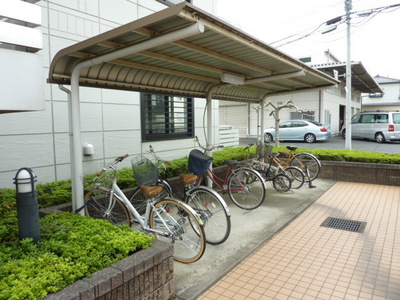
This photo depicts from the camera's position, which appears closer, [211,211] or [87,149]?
[211,211]

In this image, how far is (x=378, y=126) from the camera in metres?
16.6

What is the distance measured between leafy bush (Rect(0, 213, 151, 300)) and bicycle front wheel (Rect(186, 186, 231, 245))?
3.94ft

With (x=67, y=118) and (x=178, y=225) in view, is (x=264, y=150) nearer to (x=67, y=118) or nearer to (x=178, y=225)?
(x=178, y=225)

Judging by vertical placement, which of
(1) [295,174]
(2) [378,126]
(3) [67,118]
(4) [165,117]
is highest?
→ (4) [165,117]

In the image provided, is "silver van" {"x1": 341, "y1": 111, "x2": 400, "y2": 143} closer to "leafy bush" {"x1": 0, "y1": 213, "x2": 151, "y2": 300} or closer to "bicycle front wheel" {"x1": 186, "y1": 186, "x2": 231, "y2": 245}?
"bicycle front wheel" {"x1": 186, "y1": 186, "x2": 231, "y2": 245}

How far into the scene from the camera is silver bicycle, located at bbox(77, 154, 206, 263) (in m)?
3.26

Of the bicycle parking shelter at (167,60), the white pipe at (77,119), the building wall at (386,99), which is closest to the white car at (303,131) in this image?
the bicycle parking shelter at (167,60)

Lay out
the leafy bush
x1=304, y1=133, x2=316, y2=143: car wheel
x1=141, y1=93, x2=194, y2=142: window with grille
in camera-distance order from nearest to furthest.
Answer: the leafy bush → x1=141, y1=93, x2=194, y2=142: window with grille → x1=304, y1=133, x2=316, y2=143: car wheel

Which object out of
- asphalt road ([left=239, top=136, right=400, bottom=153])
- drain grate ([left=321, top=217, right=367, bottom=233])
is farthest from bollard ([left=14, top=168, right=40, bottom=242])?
asphalt road ([left=239, top=136, right=400, bottom=153])

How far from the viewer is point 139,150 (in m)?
7.00

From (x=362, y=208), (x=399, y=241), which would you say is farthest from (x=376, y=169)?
(x=399, y=241)

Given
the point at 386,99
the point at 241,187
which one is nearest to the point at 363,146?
the point at 241,187

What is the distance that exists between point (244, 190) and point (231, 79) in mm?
2034

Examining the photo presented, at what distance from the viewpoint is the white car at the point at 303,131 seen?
16844 millimetres
